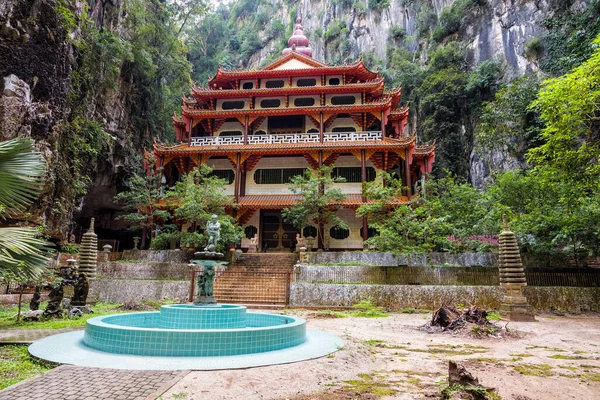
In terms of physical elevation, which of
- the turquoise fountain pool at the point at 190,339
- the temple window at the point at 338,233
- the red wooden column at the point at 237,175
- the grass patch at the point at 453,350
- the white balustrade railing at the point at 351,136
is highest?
the white balustrade railing at the point at 351,136

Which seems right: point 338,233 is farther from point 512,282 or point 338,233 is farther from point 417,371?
point 417,371

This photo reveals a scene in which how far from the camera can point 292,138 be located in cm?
2495

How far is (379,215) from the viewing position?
1947 centimetres

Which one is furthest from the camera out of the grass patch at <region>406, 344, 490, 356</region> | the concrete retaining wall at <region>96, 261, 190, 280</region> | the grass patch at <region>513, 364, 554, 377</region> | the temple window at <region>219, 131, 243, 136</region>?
the temple window at <region>219, 131, 243, 136</region>

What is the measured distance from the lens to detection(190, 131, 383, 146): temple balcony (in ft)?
80.0

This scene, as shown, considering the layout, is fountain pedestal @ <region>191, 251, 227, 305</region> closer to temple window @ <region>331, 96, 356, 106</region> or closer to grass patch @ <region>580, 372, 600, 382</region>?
grass patch @ <region>580, 372, 600, 382</region>

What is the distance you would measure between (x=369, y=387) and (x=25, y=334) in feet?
22.1

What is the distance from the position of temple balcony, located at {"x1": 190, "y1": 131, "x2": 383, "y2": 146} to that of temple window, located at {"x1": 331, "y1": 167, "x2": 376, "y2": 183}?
193cm

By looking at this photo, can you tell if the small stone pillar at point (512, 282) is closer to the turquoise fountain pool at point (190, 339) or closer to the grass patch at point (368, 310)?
the grass patch at point (368, 310)

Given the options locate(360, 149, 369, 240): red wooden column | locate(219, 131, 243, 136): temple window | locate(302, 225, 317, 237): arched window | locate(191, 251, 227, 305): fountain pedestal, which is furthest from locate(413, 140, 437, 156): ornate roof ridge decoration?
locate(191, 251, 227, 305): fountain pedestal

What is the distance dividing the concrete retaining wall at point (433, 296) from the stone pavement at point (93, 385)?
374 inches

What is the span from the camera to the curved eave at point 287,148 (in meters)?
22.8

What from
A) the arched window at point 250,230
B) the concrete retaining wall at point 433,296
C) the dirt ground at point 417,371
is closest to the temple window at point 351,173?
the arched window at point 250,230

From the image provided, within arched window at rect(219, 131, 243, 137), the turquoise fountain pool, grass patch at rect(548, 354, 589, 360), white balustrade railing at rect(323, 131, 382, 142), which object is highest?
arched window at rect(219, 131, 243, 137)
